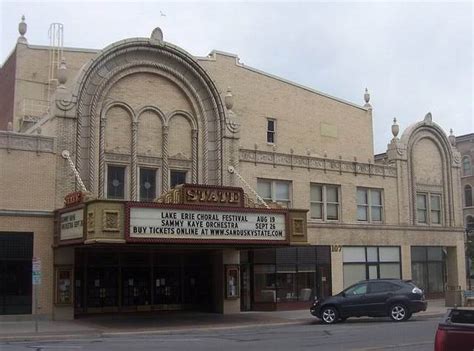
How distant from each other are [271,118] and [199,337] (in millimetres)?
18760

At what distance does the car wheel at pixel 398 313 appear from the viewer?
2574cm

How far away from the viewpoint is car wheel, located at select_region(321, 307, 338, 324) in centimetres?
2566

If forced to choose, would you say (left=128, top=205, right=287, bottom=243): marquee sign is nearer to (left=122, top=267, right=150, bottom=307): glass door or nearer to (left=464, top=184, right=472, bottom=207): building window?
(left=122, top=267, right=150, bottom=307): glass door

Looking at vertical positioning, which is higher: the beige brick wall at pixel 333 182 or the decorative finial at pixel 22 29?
the decorative finial at pixel 22 29

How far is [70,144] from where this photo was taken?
26453 mm

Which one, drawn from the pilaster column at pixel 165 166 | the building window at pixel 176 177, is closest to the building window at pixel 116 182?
Answer: the pilaster column at pixel 165 166

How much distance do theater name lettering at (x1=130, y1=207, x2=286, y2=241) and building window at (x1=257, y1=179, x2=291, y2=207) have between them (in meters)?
5.33

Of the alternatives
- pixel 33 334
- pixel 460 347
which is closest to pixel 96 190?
pixel 33 334

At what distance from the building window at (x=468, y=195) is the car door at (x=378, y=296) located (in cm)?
5165

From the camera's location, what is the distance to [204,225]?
80.6ft

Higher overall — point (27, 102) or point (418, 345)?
point (27, 102)

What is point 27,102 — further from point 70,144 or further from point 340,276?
point 340,276

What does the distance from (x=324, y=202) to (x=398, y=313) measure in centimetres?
958

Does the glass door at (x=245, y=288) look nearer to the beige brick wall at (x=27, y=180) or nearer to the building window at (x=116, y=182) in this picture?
the building window at (x=116, y=182)
